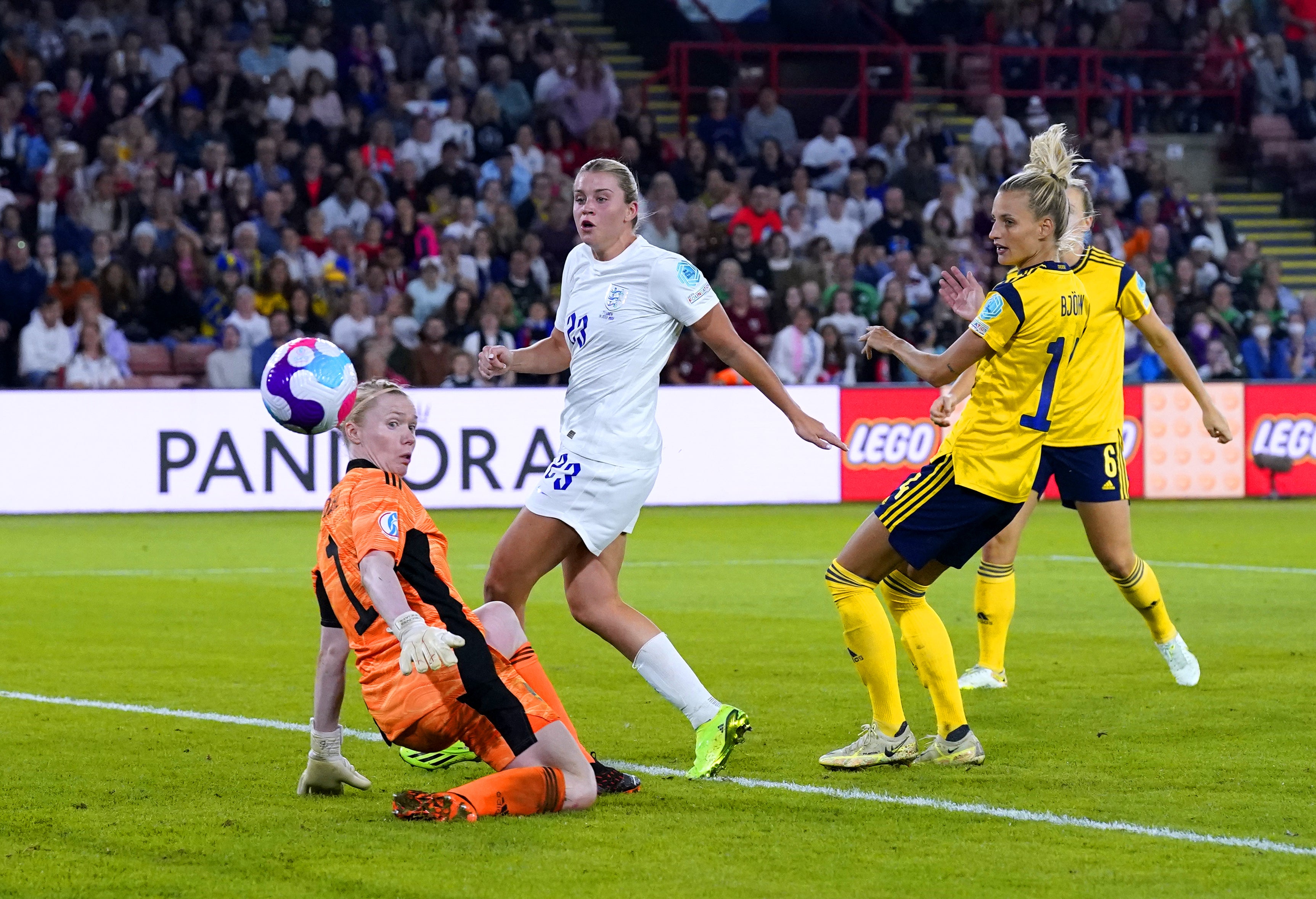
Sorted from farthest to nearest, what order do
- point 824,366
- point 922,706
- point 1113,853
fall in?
point 824,366, point 922,706, point 1113,853

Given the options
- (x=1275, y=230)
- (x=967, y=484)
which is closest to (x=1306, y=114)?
A: (x=1275, y=230)

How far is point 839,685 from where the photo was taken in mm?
8352

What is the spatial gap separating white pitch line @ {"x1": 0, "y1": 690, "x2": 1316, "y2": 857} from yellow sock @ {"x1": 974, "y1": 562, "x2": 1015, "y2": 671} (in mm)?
2353

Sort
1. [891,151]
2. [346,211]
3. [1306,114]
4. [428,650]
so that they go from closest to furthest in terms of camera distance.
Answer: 1. [428,650]
2. [346,211]
3. [891,151]
4. [1306,114]

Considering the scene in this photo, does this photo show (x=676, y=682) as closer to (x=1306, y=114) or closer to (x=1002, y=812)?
(x=1002, y=812)

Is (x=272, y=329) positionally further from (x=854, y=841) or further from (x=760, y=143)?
(x=854, y=841)

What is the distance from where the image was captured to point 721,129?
25344 mm

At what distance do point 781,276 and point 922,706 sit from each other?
47.6 feet

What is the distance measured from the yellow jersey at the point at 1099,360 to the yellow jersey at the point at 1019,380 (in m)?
1.11

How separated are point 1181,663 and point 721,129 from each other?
17.9 meters

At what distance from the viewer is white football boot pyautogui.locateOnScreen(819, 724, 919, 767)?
6.41 m

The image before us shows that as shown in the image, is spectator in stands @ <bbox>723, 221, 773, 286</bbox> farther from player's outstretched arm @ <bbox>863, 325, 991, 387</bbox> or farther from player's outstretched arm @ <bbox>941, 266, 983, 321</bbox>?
player's outstretched arm @ <bbox>863, 325, 991, 387</bbox>

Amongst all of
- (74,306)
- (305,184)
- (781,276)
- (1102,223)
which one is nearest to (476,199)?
(305,184)

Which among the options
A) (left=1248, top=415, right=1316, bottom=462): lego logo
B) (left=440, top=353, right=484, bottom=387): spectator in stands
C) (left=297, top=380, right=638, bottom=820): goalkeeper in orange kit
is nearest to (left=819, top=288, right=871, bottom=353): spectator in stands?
(left=440, top=353, right=484, bottom=387): spectator in stands
